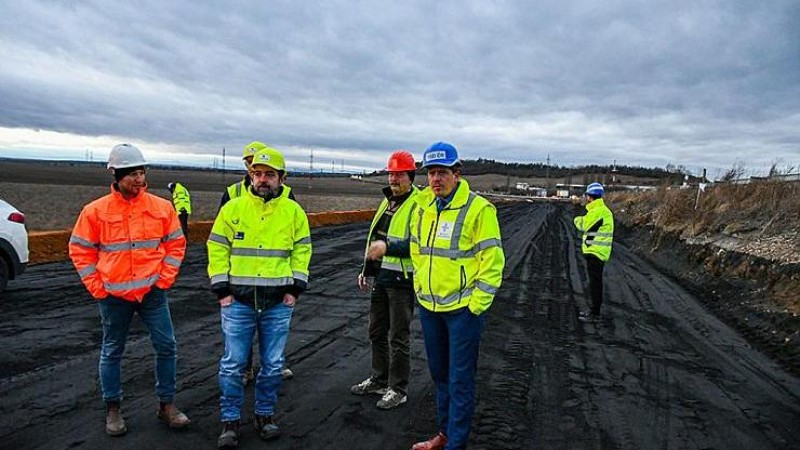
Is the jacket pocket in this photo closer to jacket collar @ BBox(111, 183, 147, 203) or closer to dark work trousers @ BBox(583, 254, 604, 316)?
jacket collar @ BBox(111, 183, 147, 203)

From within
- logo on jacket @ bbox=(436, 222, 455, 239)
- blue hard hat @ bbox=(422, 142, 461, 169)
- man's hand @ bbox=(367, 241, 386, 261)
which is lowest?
man's hand @ bbox=(367, 241, 386, 261)

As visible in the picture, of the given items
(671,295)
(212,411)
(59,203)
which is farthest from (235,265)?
(59,203)

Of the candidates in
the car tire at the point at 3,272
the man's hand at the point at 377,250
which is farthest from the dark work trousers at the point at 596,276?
the car tire at the point at 3,272

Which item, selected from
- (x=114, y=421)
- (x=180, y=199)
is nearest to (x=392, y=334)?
(x=114, y=421)

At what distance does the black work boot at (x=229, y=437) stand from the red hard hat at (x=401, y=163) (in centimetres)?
247

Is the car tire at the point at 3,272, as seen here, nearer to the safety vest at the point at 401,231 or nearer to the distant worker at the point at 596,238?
the safety vest at the point at 401,231

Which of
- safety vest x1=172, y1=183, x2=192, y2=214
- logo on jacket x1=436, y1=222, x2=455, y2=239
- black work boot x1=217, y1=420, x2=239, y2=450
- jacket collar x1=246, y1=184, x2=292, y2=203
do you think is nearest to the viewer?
logo on jacket x1=436, y1=222, x2=455, y2=239

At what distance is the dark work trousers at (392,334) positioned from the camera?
5043 millimetres

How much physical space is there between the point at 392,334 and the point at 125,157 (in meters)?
2.66

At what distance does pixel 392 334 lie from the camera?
5.10m

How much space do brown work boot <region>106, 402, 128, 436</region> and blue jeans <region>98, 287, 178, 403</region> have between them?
7 centimetres

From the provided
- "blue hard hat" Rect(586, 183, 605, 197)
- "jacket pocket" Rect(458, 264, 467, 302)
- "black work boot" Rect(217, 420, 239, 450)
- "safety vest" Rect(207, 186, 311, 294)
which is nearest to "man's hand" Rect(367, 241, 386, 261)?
"safety vest" Rect(207, 186, 311, 294)

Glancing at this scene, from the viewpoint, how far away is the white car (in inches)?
320

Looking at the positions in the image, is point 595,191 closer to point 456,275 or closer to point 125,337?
point 456,275
